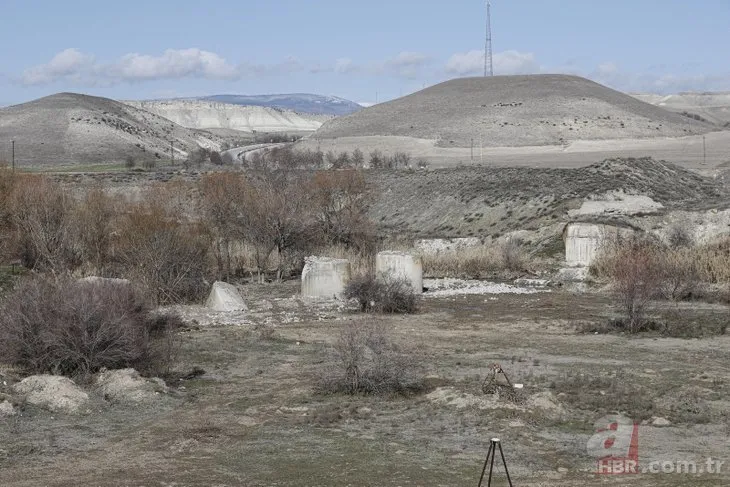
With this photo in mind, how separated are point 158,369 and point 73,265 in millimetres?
13706

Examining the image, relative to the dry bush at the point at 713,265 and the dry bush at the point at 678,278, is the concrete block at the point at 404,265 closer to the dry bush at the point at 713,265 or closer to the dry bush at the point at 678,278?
the dry bush at the point at 678,278

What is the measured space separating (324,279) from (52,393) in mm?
13660

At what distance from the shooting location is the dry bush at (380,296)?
2559 centimetres

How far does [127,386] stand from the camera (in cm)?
1545

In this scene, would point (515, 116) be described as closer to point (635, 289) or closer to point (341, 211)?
point (341, 211)

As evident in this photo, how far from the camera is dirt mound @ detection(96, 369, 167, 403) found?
597 inches

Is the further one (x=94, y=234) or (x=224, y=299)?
(x=94, y=234)

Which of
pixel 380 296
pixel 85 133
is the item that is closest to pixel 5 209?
pixel 380 296

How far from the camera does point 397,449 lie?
491 inches

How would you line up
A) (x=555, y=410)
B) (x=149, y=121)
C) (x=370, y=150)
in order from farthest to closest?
(x=149, y=121) < (x=370, y=150) < (x=555, y=410)

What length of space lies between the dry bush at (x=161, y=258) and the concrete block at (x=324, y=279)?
9.44 ft

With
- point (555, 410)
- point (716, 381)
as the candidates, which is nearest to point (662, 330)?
point (716, 381)

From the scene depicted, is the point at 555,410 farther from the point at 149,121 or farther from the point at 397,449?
the point at 149,121
